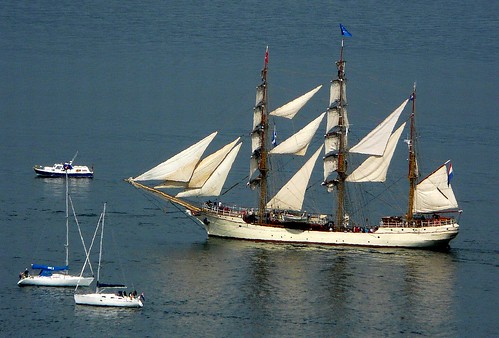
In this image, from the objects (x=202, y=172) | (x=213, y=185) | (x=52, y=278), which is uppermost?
(x=202, y=172)

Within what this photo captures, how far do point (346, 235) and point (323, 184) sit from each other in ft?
19.1

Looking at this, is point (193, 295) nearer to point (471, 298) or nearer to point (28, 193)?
point (471, 298)

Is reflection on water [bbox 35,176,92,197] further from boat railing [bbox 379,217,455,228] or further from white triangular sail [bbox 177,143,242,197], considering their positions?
boat railing [bbox 379,217,455,228]

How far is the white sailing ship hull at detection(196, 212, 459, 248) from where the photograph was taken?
138 metres

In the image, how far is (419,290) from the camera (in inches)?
4872

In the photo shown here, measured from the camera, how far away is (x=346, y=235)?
452 ft


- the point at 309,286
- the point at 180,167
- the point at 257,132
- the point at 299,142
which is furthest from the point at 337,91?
the point at 309,286

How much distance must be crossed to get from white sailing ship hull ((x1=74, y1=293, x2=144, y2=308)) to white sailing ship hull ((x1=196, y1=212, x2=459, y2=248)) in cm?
2463

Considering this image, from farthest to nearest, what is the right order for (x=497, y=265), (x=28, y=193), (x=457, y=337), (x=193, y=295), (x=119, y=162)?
1. (x=119, y=162)
2. (x=28, y=193)
3. (x=497, y=265)
4. (x=193, y=295)
5. (x=457, y=337)

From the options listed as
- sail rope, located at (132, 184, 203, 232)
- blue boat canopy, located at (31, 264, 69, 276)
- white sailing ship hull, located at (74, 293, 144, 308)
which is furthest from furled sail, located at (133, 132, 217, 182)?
white sailing ship hull, located at (74, 293, 144, 308)

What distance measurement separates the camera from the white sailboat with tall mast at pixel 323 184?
13825 centimetres

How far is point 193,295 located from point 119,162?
198ft

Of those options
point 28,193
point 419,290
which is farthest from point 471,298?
point 28,193

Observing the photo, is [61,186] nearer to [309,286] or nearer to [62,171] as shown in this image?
[62,171]
